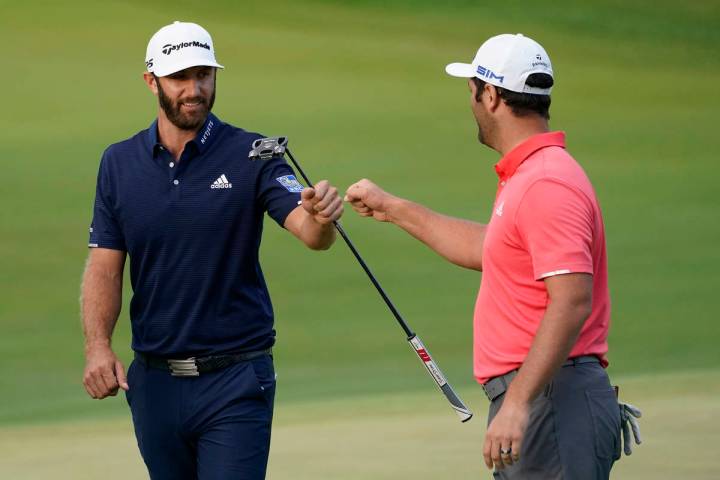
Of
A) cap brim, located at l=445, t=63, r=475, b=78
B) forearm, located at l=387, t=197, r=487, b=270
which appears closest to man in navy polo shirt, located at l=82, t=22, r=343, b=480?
forearm, located at l=387, t=197, r=487, b=270

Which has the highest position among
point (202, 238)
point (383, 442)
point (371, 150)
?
point (371, 150)

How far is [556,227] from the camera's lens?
3.79 meters

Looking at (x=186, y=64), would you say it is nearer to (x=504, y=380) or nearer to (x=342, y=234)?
(x=342, y=234)

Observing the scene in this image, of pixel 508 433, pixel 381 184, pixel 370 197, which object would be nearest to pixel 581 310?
pixel 508 433

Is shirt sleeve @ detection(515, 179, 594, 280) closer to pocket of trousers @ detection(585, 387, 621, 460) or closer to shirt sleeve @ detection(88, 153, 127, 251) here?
pocket of trousers @ detection(585, 387, 621, 460)

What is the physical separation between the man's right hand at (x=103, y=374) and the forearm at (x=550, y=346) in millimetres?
1311

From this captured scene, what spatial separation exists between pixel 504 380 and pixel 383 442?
3.72 m

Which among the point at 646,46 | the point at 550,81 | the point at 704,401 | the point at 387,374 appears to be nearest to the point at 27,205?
the point at 387,374

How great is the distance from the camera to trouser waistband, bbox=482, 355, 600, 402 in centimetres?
396

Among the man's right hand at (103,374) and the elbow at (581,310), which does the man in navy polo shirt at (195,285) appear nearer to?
the man's right hand at (103,374)

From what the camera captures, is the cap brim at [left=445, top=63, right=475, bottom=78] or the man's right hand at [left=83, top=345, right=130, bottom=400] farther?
the man's right hand at [left=83, top=345, right=130, bottom=400]

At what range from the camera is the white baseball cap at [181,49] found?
4555 mm

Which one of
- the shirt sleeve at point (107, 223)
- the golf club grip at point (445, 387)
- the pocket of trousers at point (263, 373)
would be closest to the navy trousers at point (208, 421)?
the pocket of trousers at point (263, 373)

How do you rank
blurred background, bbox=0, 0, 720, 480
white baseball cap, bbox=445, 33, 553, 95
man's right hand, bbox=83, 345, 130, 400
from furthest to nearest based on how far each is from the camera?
1. blurred background, bbox=0, 0, 720, 480
2. man's right hand, bbox=83, 345, 130, 400
3. white baseball cap, bbox=445, 33, 553, 95
